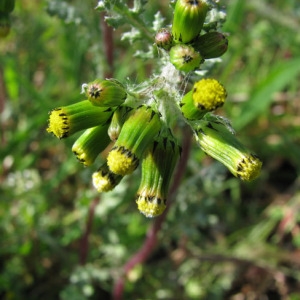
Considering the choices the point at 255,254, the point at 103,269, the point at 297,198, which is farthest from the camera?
the point at 297,198

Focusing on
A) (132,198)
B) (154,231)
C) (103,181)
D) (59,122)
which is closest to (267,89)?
(132,198)

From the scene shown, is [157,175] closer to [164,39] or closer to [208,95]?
[208,95]

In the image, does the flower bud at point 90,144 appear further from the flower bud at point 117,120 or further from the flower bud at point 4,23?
the flower bud at point 4,23

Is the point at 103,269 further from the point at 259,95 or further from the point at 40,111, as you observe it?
the point at 259,95

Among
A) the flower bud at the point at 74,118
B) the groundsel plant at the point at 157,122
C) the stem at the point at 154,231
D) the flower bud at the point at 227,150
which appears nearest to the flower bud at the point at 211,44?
the groundsel plant at the point at 157,122

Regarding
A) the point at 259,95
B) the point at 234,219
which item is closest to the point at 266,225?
the point at 234,219

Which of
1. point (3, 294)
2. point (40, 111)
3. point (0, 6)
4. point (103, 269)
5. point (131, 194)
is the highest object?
point (0, 6)
